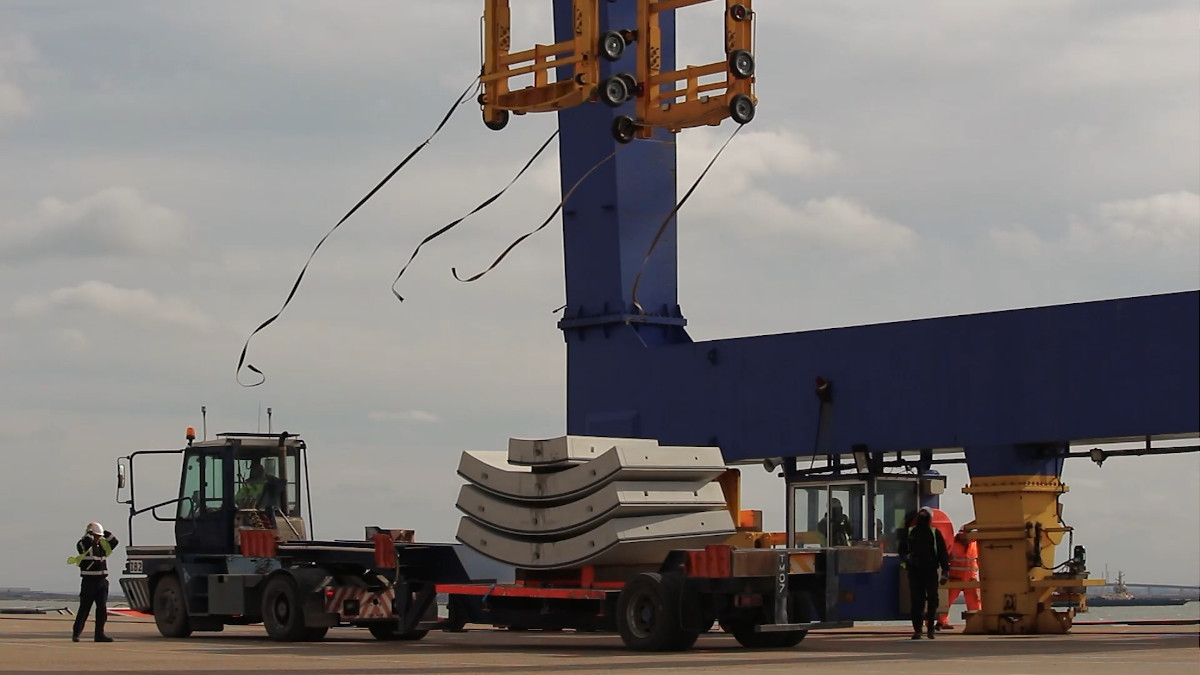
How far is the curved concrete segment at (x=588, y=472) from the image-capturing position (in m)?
19.1

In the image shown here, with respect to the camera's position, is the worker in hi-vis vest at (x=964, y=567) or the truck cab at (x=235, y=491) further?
the worker in hi-vis vest at (x=964, y=567)

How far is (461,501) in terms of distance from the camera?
20500 millimetres

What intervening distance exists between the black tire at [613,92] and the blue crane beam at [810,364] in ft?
5.88

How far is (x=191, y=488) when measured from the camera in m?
22.9

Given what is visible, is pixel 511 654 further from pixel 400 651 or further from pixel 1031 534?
pixel 1031 534

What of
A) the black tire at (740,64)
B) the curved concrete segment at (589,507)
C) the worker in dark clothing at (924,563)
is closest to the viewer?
the curved concrete segment at (589,507)

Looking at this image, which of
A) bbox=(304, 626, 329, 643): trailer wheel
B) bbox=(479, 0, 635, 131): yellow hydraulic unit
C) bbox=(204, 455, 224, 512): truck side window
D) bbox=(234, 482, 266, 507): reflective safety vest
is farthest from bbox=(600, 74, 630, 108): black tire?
bbox=(304, 626, 329, 643): trailer wheel

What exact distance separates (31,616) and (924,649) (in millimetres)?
20437

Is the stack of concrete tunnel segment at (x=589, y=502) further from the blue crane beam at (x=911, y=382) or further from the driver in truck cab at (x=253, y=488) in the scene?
the blue crane beam at (x=911, y=382)

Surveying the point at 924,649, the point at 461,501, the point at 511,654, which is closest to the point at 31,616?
the point at 461,501

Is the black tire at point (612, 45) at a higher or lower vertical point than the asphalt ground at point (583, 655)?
higher

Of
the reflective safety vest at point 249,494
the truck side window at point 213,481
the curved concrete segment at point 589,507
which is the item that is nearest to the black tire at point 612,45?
the curved concrete segment at point 589,507

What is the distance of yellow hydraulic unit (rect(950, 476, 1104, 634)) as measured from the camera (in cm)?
2309

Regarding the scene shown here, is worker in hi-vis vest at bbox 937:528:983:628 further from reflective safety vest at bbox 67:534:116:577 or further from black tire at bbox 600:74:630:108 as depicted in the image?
reflective safety vest at bbox 67:534:116:577
